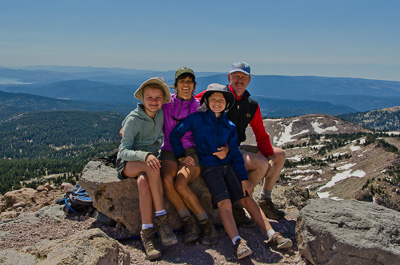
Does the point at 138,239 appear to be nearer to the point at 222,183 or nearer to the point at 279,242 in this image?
the point at 222,183

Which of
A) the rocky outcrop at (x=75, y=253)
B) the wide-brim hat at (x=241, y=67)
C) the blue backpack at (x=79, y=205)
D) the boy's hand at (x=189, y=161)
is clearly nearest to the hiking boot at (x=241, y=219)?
the boy's hand at (x=189, y=161)

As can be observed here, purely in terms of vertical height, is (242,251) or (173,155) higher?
(173,155)

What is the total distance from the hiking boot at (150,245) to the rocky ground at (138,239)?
175 mm

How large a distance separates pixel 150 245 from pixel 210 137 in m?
3.51

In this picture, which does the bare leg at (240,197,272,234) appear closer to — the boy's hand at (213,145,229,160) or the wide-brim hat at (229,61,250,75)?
the boy's hand at (213,145,229,160)

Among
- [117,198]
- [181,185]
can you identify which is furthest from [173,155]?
[117,198]

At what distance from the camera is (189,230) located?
8.48m

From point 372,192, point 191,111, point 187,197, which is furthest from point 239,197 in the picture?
point 372,192

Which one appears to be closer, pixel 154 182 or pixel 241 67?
pixel 154 182

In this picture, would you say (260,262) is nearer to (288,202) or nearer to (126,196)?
(126,196)

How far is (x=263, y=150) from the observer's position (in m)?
10.4

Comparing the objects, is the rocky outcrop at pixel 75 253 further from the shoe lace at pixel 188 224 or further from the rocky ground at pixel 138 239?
the shoe lace at pixel 188 224

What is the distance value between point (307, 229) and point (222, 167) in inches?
114

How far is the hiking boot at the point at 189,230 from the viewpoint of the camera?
829 centimetres
